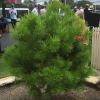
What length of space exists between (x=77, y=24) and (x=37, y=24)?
712 millimetres

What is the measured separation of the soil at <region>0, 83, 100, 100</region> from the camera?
6508 mm

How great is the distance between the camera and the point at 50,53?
222 inches

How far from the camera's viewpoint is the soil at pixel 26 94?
6508 mm

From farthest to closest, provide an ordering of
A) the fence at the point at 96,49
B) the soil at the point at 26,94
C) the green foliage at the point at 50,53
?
Result: the fence at the point at 96,49, the soil at the point at 26,94, the green foliage at the point at 50,53

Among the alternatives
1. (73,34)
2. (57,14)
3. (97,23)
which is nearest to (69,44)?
(73,34)

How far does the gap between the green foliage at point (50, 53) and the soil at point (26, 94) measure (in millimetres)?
590

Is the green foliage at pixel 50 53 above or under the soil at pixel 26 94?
above

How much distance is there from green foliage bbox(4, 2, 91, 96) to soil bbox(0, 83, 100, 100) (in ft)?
1.94

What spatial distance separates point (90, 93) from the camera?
22.3ft

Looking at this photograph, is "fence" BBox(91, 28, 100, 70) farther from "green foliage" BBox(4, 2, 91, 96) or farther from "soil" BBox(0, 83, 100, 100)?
"green foliage" BBox(4, 2, 91, 96)

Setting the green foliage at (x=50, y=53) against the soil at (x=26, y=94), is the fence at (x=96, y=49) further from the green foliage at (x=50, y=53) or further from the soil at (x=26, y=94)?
the green foliage at (x=50, y=53)

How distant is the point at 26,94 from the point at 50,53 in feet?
4.41

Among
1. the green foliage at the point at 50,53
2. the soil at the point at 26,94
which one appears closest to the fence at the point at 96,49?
the soil at the point at 26,94

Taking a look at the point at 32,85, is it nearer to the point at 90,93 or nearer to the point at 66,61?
the point at 66,61
